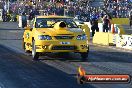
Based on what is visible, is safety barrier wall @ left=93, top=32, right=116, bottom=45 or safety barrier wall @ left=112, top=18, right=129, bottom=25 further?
safety barrier wall @ left=112, top=18, right=129, bottom=25

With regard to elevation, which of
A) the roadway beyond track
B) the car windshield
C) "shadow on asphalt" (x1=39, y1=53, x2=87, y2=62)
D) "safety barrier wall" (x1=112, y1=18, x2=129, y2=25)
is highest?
the car windshield

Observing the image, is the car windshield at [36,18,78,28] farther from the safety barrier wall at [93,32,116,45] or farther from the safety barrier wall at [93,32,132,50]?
the safety barrier wall at [93,32,116,45]

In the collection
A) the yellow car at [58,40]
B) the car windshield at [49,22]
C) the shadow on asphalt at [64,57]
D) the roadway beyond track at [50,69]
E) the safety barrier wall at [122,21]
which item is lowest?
the safety barrier wall at [122,21]

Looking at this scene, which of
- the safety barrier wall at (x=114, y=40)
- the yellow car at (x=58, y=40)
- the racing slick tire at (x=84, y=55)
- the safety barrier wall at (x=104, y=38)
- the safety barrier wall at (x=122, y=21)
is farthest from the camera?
the safety barrier wall at (x=122, y=21)

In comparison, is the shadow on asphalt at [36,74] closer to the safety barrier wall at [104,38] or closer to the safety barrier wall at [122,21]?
the safety barrier wall at [104,38]

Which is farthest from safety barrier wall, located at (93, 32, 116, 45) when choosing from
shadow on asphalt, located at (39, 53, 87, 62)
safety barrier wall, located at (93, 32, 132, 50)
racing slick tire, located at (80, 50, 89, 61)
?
racing slick tire, located at (80, 50, 89, 61)

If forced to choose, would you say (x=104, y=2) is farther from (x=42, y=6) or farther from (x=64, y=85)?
(x=64, y=85)

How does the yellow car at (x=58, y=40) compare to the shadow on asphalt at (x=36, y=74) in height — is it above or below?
above

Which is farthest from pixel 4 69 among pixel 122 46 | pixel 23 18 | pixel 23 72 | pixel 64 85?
pixel 23 18

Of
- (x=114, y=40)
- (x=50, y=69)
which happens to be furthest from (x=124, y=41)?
(x=50, y=69)

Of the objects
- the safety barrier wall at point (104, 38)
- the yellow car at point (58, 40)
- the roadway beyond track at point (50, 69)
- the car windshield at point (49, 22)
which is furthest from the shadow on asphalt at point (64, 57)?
the safety barrier wall at point (104, 38)

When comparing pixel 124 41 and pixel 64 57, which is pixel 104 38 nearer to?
pixel 124 41

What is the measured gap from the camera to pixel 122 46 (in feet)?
78.2

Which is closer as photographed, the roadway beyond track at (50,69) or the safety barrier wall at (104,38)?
the roadway beyond track at (50,69)
